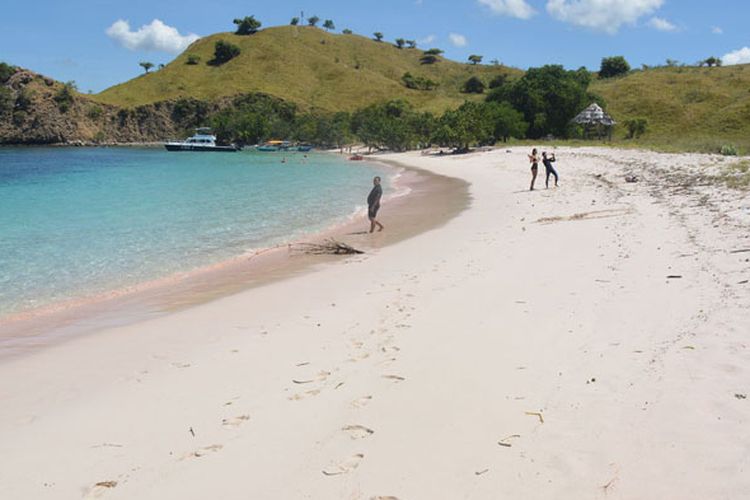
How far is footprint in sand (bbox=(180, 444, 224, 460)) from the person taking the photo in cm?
447

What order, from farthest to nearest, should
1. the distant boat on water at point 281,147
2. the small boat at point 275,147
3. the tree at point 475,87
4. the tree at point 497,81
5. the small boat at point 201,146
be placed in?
the tree at point 497,81, the tree at point 475,87, the small boat at point 201,146, the small boat at point 275,147, the distant boat on water at point 281,147

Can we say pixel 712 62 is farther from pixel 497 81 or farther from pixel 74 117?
pixel 74 117

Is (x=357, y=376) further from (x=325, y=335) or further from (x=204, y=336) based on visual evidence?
(x=204, y=336)

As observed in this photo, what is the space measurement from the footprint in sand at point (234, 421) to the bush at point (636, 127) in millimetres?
68613

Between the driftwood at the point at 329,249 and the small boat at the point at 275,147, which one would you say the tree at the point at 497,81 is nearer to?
the small boat at the point at 275,147

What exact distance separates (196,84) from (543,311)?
16615 centimetres

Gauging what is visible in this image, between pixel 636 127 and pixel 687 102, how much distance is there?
1514cm

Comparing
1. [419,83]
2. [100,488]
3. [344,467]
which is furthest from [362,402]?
[419,83]

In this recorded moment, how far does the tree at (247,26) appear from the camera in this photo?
19162 cm

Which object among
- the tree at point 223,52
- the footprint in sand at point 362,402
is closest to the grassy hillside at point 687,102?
the footprint in sand at point 362,402

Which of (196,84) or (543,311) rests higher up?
(196,84)

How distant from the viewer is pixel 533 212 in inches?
731

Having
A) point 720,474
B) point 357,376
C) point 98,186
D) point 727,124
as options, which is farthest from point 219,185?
point 727,124

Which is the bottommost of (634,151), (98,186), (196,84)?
(98,186)
